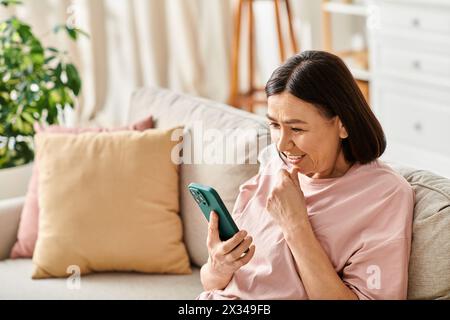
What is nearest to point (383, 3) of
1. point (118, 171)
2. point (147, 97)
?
point (147, 97)

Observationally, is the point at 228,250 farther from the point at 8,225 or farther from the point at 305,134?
the point at 8,225

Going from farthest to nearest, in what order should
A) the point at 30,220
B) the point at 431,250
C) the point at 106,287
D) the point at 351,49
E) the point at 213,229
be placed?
1. the point at 351,49
2. the point at 30,220
3. the point at 106,287
4. the point at 213,229
5. the point at 431,250

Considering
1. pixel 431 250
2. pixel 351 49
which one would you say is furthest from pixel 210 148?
pixel 351 49

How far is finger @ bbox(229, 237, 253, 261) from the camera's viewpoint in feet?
5.18

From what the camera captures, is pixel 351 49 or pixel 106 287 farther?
pixel 351 49

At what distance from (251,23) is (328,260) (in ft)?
8.43

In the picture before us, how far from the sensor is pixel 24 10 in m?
3.63

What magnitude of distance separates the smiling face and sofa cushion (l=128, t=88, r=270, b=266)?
1.53ft

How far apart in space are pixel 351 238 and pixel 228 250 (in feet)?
0.79

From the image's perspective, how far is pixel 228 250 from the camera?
62.4 inches

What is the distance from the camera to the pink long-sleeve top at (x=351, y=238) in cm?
147

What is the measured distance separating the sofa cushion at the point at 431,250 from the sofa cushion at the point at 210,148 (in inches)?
24.4

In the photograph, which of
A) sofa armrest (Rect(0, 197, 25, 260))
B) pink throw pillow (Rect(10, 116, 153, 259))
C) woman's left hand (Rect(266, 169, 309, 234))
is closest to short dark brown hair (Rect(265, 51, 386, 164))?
woman's left hand (Rect(266, 169, 309, 234))

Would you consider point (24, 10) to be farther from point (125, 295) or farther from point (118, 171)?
point (125, 295)
